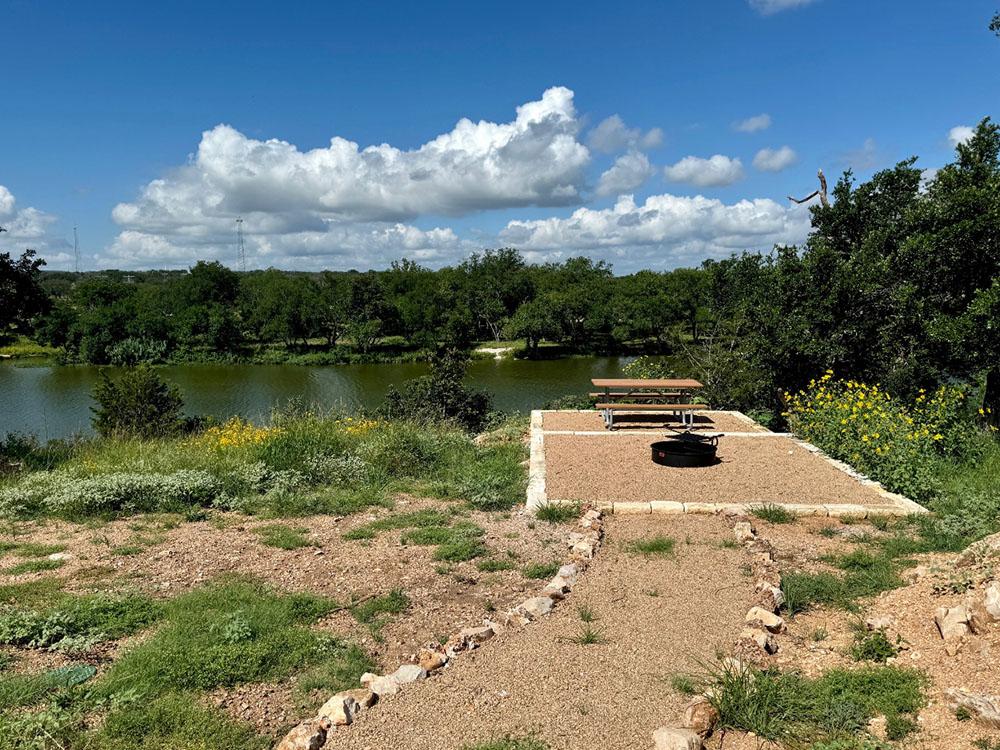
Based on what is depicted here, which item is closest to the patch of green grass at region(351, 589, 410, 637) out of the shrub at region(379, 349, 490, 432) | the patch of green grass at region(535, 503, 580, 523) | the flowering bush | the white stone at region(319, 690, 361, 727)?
the white stone at region(319, 690, 361, 727)

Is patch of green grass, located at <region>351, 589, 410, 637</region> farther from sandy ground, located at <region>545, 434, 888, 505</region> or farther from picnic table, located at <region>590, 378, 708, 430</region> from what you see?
picnic table, located at <region>590, 378, 708, 430</region>

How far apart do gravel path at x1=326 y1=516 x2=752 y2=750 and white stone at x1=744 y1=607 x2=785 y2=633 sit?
94 millimetres

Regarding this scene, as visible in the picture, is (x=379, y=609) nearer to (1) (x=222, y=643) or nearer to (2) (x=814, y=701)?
(1) (x=222, y=643)

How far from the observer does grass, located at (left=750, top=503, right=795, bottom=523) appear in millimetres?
6045

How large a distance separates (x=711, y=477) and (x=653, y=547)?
246 centimetres

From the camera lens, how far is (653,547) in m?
5.28

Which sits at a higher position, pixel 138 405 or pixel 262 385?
pixel 138 405

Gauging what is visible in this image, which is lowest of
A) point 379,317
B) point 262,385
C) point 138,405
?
point 262,385

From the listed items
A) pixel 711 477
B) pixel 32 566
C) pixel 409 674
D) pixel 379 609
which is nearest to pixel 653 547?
pixel 379 609

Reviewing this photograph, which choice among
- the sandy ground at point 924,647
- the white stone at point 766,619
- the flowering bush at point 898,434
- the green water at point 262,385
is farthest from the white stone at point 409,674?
the green water at point 262,385

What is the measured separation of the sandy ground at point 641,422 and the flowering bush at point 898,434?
1.61 metres

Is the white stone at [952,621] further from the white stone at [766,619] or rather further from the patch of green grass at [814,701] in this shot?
the white stone at [766,619]

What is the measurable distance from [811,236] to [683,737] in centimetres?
1101

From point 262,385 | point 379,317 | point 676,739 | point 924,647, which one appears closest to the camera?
point 676,739
